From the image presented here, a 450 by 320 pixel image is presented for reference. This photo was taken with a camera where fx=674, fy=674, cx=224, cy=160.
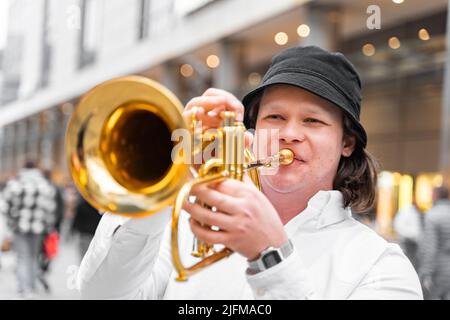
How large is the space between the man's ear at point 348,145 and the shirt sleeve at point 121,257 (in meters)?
0.60

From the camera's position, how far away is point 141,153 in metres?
1.45

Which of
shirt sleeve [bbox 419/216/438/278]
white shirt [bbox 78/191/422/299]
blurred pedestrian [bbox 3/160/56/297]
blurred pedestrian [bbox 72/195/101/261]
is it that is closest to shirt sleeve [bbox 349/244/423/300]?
white shirt [bbox 78/191/422/299]

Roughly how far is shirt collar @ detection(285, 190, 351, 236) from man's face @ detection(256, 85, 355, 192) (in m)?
0.05

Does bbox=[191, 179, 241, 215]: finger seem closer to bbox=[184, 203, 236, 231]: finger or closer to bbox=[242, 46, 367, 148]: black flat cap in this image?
bbox=[184, 203, 236, 231]: finger

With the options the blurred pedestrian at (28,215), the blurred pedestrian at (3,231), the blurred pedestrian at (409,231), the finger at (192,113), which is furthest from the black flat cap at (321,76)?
the blurred pedestrian at (3,231)

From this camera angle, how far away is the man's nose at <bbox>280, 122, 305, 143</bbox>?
1704 mm

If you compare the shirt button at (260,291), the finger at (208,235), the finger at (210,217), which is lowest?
the shirt button at (260,291)

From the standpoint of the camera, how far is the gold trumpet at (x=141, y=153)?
1294mm

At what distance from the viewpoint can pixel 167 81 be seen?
53.9ft

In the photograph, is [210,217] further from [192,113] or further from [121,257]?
[121,257]

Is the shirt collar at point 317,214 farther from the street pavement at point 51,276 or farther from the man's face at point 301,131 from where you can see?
the street pavement at point 51,276

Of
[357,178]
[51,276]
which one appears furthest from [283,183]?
[51,276]
